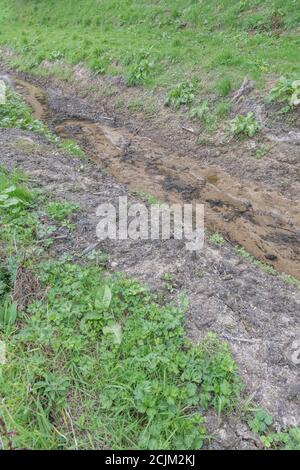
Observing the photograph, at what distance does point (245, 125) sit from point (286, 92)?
1.12 meters

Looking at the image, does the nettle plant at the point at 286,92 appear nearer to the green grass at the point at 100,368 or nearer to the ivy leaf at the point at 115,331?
the green grass at the point at 100,368

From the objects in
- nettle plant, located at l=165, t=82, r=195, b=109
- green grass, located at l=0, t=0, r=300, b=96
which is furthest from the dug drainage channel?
green grass, located at l=0, t=0, r=300, b=96

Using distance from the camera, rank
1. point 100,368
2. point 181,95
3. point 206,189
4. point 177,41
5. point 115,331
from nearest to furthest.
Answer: point 100,368 < point 115,331 < point 206,189 < point 181,95 < point 177,41

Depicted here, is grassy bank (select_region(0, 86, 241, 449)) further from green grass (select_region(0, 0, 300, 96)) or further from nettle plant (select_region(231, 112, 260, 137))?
green grass (select_region(0, 0, 300, 96))

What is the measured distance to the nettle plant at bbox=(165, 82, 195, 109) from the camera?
10.2 meters

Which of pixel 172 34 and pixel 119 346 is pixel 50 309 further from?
pixel 172 34

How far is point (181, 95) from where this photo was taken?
10352mm

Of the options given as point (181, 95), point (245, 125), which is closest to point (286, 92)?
point (245, 125)

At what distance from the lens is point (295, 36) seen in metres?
10.7

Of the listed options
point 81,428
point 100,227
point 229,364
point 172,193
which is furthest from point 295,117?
point 81,428

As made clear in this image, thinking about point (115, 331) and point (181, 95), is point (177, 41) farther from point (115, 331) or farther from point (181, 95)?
point (115, 331)

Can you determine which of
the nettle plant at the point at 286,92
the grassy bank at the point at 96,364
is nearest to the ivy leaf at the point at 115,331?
the grassy bank at the point at 96,364

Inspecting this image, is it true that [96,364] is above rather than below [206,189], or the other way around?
above

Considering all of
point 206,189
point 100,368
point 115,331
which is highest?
point 115,331
